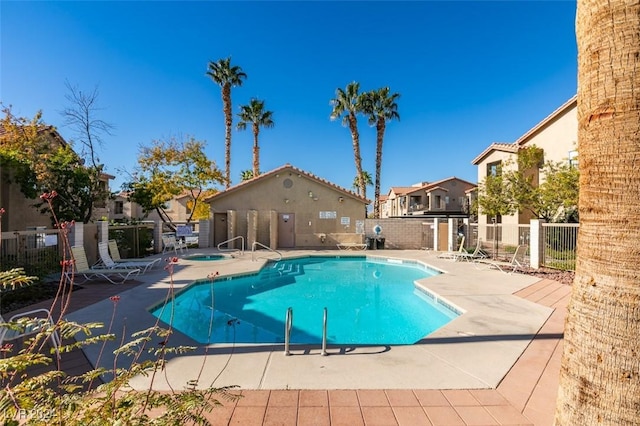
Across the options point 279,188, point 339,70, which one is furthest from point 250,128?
point 279,188

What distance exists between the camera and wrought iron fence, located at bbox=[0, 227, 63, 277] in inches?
323

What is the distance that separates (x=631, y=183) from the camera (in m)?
1.70

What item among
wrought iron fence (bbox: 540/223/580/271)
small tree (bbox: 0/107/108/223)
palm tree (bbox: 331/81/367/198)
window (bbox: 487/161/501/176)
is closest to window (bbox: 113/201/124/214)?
small tree (bbox: 0/107/108/223)

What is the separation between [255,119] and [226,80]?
5320 mm

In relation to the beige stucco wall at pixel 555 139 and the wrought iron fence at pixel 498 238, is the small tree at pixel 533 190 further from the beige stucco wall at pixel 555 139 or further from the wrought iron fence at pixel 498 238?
the wrought iron fence at pixel 498 238

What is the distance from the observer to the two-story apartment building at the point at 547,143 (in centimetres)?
1800

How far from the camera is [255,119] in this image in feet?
109

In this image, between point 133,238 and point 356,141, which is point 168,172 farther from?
point 356,141

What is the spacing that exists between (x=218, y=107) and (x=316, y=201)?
16.6 metres

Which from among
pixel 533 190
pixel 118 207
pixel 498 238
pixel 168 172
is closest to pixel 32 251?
pixel 168 172

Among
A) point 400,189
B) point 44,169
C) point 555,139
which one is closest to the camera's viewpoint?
point 44,169

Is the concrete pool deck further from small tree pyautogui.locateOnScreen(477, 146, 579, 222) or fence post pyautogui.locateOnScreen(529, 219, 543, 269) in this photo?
small tree pyautogui.locateOnScreen(477, 146, 579, 222)

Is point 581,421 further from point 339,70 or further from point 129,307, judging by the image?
point 339,70

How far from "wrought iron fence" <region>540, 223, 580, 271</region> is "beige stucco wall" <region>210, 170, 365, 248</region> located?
11.1 meters
